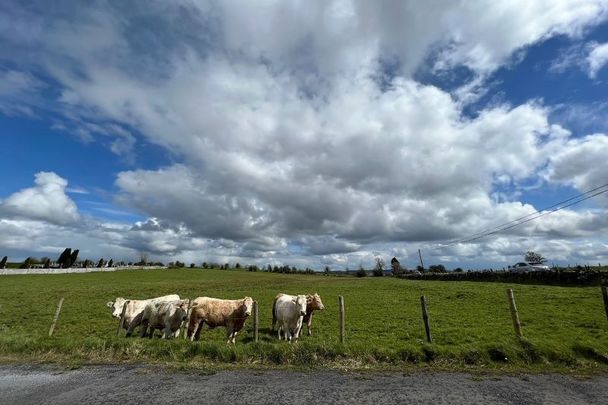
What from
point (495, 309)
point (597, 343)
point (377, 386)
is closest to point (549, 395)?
point (377, 386)

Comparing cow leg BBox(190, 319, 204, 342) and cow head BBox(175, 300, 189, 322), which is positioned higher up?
cow head BBox(175, 300, 189, 322)

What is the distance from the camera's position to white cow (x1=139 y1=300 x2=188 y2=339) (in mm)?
16844

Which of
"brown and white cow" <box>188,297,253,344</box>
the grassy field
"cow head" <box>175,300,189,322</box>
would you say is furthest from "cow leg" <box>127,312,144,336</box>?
"brown and white cow" <box>188,297,253,344</box>

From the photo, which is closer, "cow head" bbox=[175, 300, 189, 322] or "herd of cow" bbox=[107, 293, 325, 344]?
"cow head" bbox=[175, 300, 189, 322]

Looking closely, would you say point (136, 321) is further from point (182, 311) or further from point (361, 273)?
point (361, 273)

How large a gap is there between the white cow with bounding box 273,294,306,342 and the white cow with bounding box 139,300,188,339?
4316 mm

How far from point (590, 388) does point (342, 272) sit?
122543mm

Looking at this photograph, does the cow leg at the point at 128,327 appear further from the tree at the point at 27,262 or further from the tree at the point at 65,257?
the tree at the point at 65,257

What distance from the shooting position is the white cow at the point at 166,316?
16.8 m

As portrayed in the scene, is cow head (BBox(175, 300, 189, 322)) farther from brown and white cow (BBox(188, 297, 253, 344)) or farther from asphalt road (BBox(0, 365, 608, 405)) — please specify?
asphalt road (BBox(0, 365, 608, 405))

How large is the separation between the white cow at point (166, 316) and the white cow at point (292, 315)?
4316mm

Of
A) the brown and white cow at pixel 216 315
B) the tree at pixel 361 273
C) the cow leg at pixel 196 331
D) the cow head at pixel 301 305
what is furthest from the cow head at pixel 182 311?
the tree at pixel 361 273

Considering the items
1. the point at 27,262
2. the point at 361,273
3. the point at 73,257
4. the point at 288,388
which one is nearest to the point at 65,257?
the point at 73,257

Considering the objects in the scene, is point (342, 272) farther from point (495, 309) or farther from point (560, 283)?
point (495, 309)
